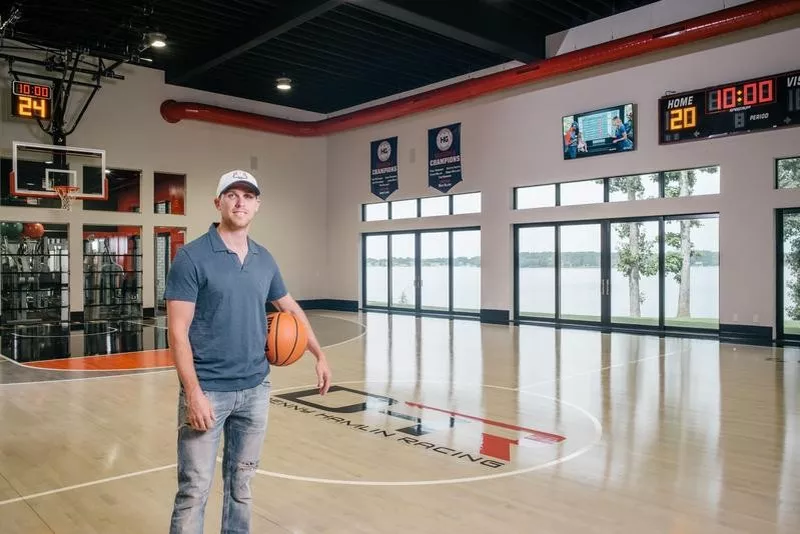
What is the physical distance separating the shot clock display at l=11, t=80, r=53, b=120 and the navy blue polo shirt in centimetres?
1261

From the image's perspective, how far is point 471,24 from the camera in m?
11.2

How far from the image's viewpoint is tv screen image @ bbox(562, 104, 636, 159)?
11.9m

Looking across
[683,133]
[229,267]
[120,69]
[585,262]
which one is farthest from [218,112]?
[229,267]

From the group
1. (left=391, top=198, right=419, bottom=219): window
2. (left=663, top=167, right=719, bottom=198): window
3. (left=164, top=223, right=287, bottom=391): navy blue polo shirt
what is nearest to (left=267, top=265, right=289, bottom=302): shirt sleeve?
(left=164, top=223, right=287, bottom=391): navy blue polo shirt

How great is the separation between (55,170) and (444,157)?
8762mm

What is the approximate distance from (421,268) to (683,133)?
758cm

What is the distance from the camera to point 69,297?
1427 cm

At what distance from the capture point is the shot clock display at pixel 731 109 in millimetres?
9922

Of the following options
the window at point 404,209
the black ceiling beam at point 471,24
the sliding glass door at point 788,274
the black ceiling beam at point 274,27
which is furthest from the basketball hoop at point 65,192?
the sliding glass door at point 788,274

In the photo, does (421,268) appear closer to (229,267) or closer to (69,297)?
(69,297)

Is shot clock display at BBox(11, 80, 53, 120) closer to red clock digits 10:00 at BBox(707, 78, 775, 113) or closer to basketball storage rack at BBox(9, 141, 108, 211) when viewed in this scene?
basketball storage rack at BBox(9, 141, 108, 211)

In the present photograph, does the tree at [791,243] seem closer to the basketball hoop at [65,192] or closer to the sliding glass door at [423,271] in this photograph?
the sliding glass door at [423,271]

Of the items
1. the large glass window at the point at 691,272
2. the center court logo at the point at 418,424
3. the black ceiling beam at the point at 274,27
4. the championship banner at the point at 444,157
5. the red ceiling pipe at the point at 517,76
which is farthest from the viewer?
the championship banner at the point at 444,157

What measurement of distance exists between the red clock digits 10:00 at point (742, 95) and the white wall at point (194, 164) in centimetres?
1121
